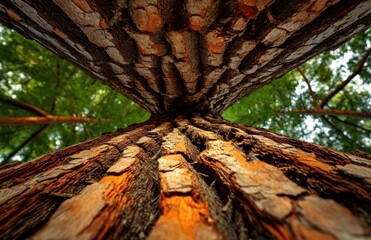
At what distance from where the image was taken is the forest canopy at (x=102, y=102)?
3248mm

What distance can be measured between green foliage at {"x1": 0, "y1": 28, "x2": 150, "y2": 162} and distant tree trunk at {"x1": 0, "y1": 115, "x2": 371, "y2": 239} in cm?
277

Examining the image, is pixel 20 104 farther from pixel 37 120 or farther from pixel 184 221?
pixel 184 221

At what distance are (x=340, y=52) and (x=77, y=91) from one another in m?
5.03

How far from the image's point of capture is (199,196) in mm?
641

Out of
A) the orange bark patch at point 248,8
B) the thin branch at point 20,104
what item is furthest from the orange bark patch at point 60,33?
the thin branch at point 20,104

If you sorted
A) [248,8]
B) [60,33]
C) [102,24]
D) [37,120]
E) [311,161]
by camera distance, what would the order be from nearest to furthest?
[311,161] → [248,8] → [102,24] → [60,33] → [37,120]

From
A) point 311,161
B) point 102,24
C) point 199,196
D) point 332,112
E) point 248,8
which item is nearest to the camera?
point 199,196

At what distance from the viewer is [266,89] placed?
4016 mm

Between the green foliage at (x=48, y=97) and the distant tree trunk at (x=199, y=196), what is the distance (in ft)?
9.10

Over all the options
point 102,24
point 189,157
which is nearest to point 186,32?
point 102,24

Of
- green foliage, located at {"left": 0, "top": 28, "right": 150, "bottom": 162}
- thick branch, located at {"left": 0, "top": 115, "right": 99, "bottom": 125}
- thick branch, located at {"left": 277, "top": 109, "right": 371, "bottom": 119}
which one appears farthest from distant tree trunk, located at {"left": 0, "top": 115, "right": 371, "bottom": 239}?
thick branch, located at {"left": 277, "top": 109, "right": 371, "bottom": 119}

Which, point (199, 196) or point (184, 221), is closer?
point (184, 221)

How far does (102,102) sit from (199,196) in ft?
13.1

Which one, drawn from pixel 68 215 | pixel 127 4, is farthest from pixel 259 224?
pixel 127 4
